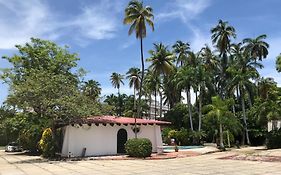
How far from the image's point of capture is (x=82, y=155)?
85.6 ft

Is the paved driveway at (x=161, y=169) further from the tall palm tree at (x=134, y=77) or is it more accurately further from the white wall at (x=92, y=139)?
the tall palm tree at (x=134, y=77)

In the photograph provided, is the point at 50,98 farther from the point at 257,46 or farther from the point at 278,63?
the point at 257,46

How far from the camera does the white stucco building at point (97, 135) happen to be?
26.2 metres

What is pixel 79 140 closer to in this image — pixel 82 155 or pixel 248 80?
pixel 82 155

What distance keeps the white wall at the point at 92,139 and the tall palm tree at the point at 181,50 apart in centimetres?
2425

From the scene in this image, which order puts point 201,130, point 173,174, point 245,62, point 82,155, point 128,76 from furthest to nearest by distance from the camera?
point 128,76
point 245,62
point 201,130
point 82,155
point 173,174

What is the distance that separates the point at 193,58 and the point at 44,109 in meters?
29.4

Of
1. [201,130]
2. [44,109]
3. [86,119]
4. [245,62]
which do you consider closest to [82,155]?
[86,119]

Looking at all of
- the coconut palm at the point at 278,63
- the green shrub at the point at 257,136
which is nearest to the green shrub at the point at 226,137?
the green shrub at the point at 257,136

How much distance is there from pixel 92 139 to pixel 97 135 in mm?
538

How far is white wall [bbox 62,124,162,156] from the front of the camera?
26266 millimetres

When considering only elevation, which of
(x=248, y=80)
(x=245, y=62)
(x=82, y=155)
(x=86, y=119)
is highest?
(x=245, y=62)

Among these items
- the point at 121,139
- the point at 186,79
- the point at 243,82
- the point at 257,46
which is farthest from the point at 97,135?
the point at 257,46

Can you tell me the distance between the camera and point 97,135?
2706 centimetres
